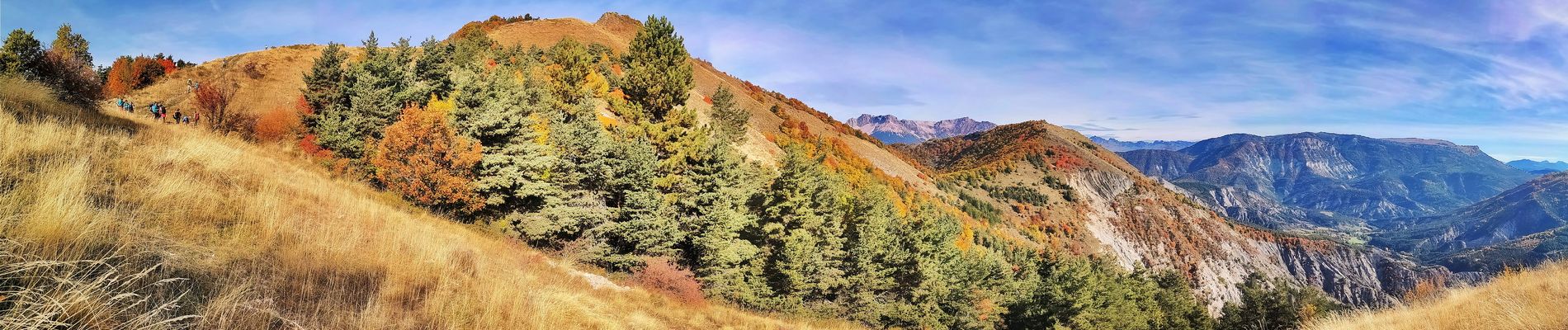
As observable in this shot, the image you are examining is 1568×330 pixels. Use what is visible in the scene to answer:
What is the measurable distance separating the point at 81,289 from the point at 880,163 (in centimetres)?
8887

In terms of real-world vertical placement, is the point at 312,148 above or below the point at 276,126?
below

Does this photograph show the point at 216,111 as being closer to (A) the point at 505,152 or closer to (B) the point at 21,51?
(B) the point at 21,51

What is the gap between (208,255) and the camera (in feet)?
18.0

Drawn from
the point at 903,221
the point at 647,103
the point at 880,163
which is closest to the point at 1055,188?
the point at 880,163

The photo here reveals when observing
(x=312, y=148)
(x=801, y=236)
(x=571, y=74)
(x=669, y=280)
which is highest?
(x=571, y=74)

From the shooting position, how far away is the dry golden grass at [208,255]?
12.9ft

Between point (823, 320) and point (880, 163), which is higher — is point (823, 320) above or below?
below

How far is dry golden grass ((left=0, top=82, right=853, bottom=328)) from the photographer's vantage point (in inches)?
155

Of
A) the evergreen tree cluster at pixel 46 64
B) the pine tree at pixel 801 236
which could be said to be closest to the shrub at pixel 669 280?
the pine tree at pixel 801 236

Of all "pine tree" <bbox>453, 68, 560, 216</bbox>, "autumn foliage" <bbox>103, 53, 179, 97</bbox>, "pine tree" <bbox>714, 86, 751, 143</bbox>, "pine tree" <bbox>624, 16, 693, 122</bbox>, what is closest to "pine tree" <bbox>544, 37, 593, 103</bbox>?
"pine tree" <bbox>624, 16, 693, 122</bbox>

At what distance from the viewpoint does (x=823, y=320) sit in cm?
2264

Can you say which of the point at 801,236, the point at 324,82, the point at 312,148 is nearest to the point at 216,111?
the point at 324,82

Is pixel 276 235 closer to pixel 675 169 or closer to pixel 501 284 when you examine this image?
pixel 501 284

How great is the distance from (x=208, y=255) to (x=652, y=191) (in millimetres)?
15800
